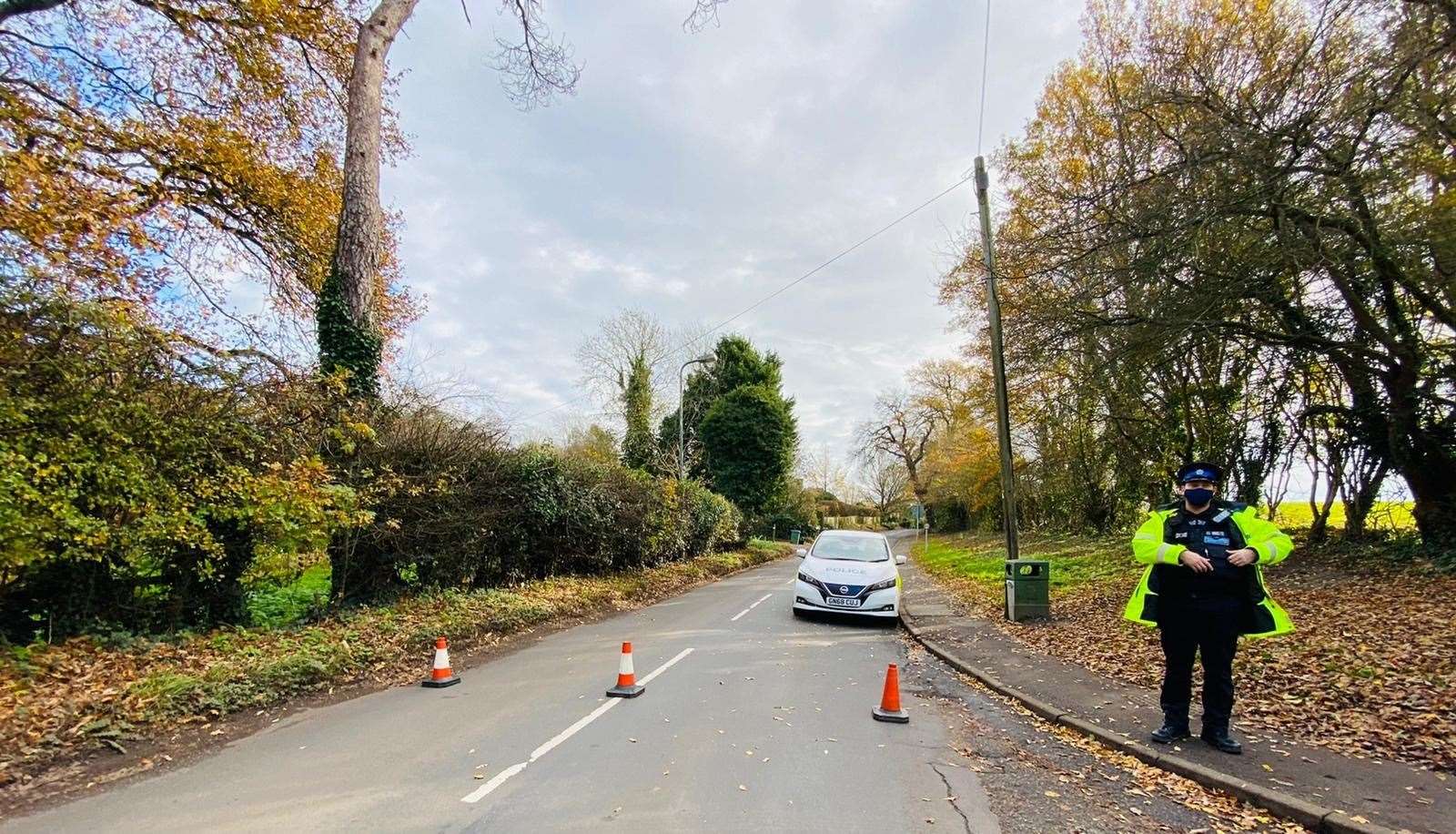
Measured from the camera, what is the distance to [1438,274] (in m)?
7.66

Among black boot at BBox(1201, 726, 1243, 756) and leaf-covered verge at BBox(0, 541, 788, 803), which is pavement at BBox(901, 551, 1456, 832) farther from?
leaf-covered verge at BBox(0, 541, 788, 803)

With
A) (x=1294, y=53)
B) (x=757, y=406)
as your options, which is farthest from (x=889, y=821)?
(x=757, y=406)

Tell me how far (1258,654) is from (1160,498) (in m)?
14.8

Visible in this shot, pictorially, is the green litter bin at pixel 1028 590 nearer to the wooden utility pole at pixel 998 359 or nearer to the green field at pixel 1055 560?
the green field at pixel 1055 560

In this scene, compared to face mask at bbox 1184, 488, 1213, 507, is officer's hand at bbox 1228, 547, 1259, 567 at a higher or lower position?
lower

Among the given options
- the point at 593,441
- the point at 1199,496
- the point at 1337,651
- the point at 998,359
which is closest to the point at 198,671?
the point at 1199,496

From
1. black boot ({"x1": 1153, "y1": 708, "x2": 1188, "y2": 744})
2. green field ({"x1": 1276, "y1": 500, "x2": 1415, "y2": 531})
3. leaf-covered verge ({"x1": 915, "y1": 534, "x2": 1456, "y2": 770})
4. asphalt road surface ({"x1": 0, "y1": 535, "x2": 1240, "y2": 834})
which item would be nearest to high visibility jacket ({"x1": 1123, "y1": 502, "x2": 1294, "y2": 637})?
black boot ({"x1": 1153, "y1": 708, "x2": 1188, "y2": 744})

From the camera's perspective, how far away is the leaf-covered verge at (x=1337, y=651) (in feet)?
17.0

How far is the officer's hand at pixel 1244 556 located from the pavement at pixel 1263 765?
1.37 meters

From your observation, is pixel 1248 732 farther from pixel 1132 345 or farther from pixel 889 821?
pixel 1132 345

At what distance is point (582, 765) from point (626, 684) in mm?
2022

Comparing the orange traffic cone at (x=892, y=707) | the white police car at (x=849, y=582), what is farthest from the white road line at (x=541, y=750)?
the white police car at (x=849, y=582)

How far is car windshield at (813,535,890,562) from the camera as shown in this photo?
42.5 feet

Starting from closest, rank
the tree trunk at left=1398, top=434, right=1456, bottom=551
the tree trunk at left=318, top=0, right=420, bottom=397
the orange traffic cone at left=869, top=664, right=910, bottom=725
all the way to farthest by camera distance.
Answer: the orange traffic cone at left=869, top=664, right=910, bottom=725, the tree trunk at left=318, top=0, right=420, bottom=397, the tree trunk at left=1398, top=434, right=1456, bottom=551
